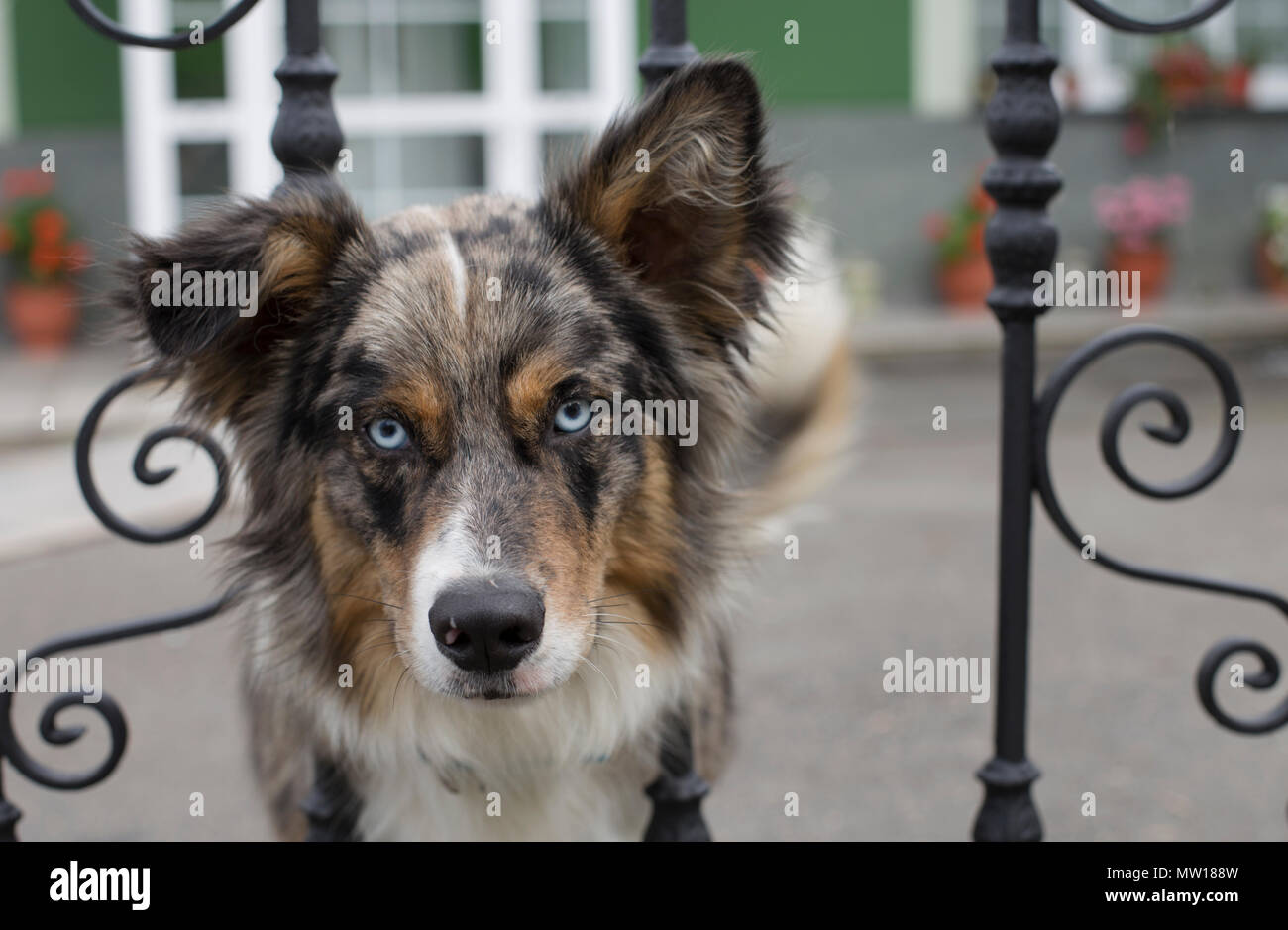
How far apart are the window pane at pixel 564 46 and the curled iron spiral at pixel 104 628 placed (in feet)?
28.7

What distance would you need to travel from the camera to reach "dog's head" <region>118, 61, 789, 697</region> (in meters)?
1.86

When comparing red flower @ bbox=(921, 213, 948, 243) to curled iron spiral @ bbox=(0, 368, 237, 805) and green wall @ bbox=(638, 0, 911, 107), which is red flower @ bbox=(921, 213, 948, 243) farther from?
curled iron spiral @ bbox=(0, 368, 237, 805)

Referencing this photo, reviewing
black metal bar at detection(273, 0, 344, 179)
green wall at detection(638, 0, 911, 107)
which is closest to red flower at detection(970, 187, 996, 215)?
green wall at detection(638, 0, 911, 107)

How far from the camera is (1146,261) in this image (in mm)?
10641

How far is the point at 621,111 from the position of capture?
2.04 meters

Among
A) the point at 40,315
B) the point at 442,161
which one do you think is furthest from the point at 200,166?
the point at 442,161

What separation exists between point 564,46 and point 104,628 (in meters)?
8.98

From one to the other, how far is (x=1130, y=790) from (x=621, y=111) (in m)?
2.88

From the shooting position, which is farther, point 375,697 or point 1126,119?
point 1126,119

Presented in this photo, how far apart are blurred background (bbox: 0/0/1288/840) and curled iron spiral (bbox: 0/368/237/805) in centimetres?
251

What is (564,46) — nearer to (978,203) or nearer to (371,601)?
(978,203)

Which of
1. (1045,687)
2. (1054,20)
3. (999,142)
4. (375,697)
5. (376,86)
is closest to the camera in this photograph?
(999,142)
